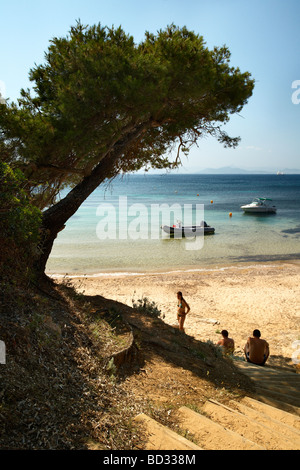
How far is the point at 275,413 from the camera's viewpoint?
408cm

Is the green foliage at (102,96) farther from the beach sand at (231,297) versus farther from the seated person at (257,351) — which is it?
the seated person at (257,351)

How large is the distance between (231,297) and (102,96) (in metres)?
10.7

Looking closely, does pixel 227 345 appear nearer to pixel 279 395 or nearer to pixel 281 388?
pixel 281 388

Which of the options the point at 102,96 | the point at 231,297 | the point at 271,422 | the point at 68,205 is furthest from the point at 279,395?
the point at 231,297

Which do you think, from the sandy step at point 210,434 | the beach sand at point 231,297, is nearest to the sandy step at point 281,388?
the sandy step at point 210,434

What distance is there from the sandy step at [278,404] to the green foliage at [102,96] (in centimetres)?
542

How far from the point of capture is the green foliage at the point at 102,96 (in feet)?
21.2

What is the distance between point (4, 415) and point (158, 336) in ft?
13.5

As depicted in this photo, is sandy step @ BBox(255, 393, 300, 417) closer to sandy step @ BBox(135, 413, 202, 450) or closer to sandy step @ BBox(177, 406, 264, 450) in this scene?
sandy step @ BBox(177, 406, 264, 450)

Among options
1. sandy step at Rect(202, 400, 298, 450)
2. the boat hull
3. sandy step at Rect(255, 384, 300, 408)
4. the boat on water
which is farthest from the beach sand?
the boat hull

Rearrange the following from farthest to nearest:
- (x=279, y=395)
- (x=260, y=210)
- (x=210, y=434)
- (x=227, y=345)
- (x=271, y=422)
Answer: (x=260, y=210) < (x=227, y=345) < (x=279, y=395) < (x=271, y=422) < (x=210, y=434)

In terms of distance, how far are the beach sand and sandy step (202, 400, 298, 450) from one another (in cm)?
477

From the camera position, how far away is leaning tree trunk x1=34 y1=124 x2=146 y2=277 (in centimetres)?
700
